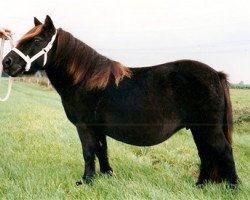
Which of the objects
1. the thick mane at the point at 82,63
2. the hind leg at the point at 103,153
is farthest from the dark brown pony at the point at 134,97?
the hind leg at the point at 103,153

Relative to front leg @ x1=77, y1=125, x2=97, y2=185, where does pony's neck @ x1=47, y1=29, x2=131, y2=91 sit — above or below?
above

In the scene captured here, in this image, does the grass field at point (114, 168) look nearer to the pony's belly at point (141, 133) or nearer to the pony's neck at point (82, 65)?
the pony's belly at point (141, 133)

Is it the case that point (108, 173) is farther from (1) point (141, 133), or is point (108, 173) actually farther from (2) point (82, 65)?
(2) point (82, 65)

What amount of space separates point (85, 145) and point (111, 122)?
19.1 inches

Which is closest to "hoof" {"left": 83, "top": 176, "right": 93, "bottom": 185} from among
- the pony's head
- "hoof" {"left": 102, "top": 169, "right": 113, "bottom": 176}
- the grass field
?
the grass field

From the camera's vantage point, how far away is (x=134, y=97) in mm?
4949

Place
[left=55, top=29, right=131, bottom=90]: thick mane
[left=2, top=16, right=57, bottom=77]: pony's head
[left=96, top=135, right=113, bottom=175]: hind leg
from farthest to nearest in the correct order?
1. [left=96, top=135, right=113, bottom=175]: hind leg
2. [left=55, top=29, right=131, bottom=90]: thick mane
3. [left=2, top=16, right=57, bottom=77]: pony's head

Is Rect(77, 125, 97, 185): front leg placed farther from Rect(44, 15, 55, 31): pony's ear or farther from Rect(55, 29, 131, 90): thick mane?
Rect(44, 15, 55, 31): pony's ear

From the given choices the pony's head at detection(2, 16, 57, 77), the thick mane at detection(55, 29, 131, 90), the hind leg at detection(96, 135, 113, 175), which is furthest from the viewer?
the hind leg at detection(96, 135, 113, 175)

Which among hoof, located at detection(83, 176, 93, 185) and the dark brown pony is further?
hoof, located at detection(83, 176, 93, 185)

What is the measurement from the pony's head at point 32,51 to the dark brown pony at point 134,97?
0.04 feet

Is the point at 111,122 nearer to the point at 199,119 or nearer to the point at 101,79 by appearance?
the point at 101,79

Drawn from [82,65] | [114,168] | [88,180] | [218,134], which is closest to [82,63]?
[82,65]

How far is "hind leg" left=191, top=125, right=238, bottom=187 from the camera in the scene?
4.92 m
